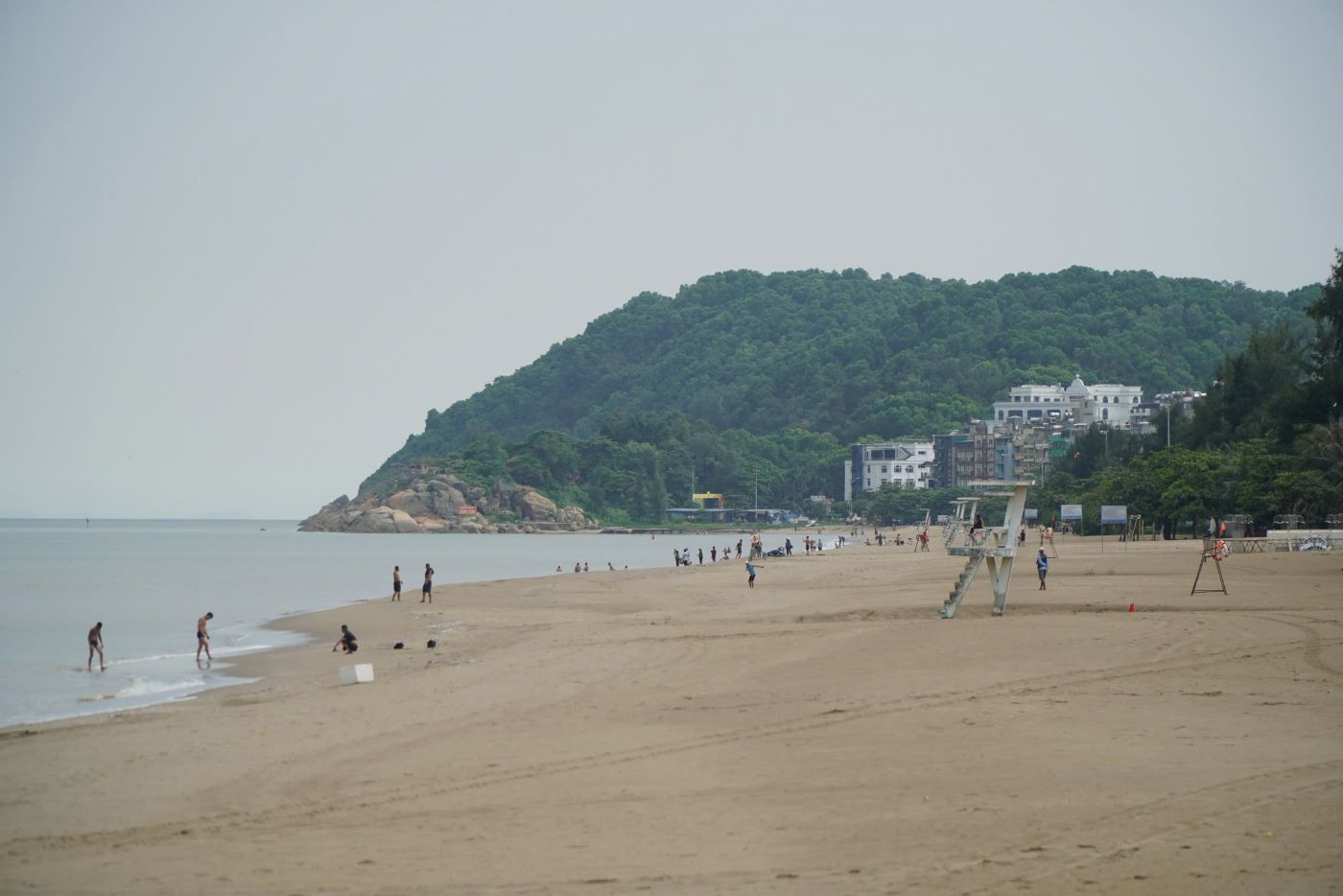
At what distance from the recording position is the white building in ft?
584

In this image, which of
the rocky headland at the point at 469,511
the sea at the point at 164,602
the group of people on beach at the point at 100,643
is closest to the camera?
the sea at the point at 164,602

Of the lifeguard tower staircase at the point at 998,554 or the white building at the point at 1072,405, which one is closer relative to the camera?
the lifeguard tower staircase at the point at 998,554

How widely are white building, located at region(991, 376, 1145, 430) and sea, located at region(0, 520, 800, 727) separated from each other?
284 feet

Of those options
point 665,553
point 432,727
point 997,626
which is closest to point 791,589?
point 997,626

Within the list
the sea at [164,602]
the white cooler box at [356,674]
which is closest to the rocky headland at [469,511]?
the sea at [164,602]

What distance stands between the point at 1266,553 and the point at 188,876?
4193 cm

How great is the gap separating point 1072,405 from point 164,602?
6202 inches

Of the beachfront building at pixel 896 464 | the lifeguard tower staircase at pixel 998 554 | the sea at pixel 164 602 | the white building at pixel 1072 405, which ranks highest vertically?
the white building at pixel 1072 405

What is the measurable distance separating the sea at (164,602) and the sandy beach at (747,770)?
340 cm

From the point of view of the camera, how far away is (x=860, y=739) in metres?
13.6

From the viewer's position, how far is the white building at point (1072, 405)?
17800 centimetres

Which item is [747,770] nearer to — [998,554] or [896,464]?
[998,554]

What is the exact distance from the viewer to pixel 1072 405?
188m

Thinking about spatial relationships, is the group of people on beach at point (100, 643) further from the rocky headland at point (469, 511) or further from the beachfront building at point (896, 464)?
the beachfront building at point (896, 464)
